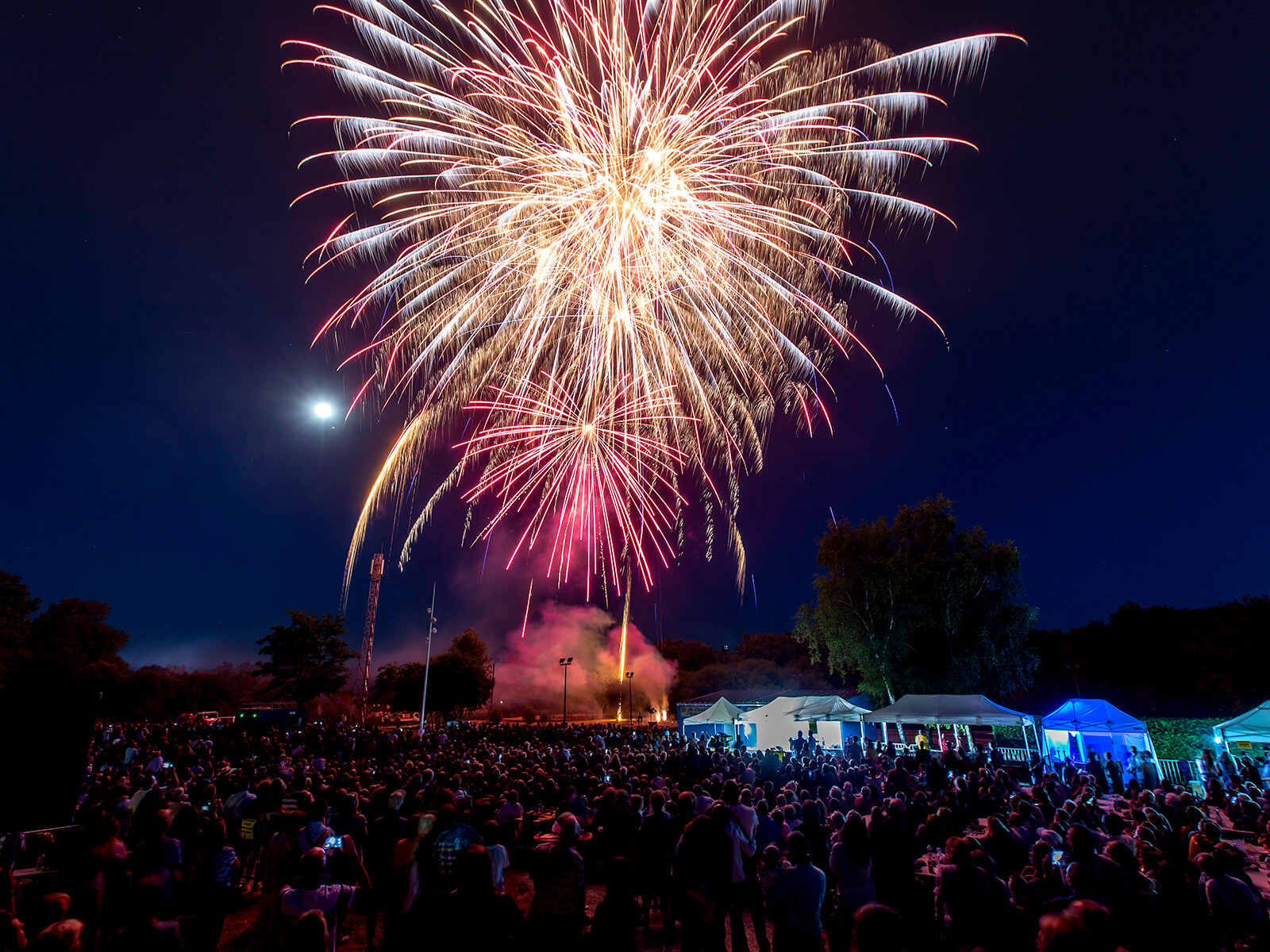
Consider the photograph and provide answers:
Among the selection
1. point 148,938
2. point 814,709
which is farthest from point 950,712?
point 148,938

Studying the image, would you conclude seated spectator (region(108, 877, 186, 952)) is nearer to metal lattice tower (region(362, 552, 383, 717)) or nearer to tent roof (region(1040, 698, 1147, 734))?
tent roof (region(1040, 698, 1147, 734))

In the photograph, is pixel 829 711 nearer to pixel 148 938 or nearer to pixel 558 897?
pixel 558 897

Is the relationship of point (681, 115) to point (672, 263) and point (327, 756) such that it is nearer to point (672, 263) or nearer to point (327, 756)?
point (672, 263)

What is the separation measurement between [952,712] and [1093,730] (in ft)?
12.2

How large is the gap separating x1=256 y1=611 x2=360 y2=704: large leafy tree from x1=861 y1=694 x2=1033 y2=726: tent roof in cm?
4929

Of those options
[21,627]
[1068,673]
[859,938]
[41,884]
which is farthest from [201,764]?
[1068,673]

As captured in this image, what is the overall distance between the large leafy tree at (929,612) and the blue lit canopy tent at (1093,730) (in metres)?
10.5

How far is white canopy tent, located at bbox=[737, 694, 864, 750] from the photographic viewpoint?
21.4 m

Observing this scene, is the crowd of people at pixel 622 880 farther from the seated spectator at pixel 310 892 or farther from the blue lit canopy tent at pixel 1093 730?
the blue lit canopy tent at pixel 1093 730

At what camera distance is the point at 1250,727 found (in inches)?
616

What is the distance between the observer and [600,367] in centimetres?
1858

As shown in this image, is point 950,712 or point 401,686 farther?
point 401,686

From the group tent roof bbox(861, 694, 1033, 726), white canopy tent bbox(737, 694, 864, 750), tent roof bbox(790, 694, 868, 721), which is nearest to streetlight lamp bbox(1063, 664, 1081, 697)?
white canopy tent bbox(737, 694, 864, 750)

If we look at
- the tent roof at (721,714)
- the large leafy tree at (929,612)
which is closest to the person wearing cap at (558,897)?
the tent roof at (721,714)
